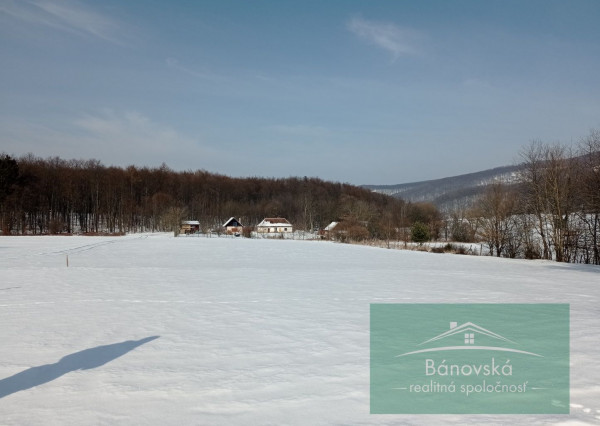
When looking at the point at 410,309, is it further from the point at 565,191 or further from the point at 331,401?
the point at 565,191

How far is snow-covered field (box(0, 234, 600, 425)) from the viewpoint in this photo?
336 centimetres

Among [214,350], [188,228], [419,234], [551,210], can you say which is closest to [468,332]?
[214,350]

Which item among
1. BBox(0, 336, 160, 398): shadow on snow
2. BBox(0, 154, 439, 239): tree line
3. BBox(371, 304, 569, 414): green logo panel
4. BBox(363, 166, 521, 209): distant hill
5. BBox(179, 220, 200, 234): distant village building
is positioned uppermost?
BBox(363, 166, 521, 209): distant hill

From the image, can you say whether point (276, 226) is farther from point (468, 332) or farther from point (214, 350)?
point (214, 350)

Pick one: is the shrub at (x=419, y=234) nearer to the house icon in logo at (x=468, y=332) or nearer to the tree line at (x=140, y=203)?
the tree line at (x=140, y=203)

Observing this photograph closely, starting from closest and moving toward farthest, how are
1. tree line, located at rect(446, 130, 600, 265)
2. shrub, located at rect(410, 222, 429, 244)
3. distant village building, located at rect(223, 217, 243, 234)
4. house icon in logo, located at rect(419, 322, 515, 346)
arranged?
house icon in logo, located at rect(419, 322, 515, 346)
tree line, located at rect(446, 130, 600, 265)
shrub, located at rect(410, 222, 429, 244)
distant village building, located at rect(223, 217, 243, 234)

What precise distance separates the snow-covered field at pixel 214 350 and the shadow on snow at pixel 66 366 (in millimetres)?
14

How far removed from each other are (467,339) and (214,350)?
3497 mm

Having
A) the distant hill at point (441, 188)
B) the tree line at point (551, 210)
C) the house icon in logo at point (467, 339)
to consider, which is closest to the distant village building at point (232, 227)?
the tree line at point (551, 210)

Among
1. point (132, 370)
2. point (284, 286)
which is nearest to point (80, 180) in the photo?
point (284, 286)

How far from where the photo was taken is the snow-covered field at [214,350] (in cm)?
336

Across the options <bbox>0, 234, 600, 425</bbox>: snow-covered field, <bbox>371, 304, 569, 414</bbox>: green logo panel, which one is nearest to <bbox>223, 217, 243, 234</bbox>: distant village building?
<bbox>0, 234, 600, 425</bbox>: snow-covered field

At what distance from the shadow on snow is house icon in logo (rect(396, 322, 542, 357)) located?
142 inches

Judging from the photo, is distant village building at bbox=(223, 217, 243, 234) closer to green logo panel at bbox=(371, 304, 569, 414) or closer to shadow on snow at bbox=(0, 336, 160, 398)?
green logo panel at bbox=(371, 304, 569, 414)
